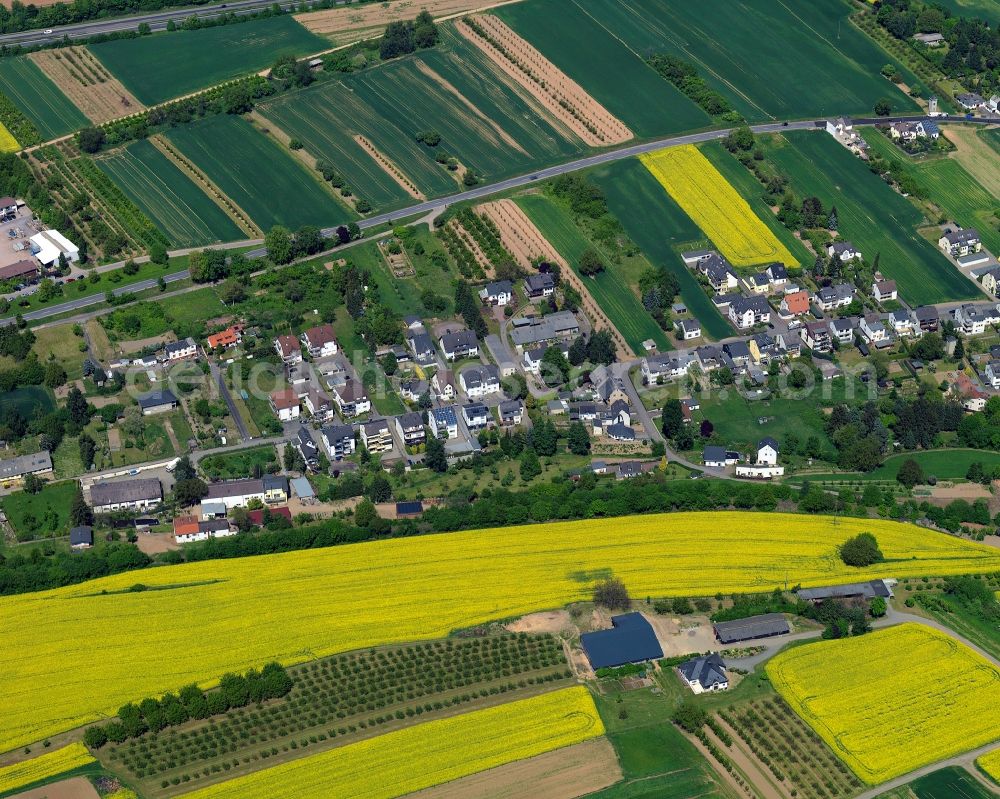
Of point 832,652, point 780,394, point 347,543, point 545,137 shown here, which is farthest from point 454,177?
point 832,652

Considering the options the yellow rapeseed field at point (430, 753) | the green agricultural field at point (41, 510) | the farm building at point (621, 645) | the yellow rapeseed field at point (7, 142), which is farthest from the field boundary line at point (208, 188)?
the yellow rapeseed field at point (430, 753)

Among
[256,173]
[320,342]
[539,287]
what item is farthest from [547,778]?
[256,173]

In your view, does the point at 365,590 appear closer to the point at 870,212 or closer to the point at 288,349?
the point at 288,349

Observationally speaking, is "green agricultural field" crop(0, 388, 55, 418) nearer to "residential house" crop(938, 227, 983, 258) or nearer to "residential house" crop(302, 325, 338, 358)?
"residential house" crop(302, 325, 338, 358)

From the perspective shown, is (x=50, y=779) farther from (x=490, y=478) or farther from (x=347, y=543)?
(x=490, y=478)

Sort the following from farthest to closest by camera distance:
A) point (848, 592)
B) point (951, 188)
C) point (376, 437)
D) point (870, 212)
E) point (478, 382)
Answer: point (951, 188), point (870, 212), point (478, 382), point (376, 437), point (848, 592)
